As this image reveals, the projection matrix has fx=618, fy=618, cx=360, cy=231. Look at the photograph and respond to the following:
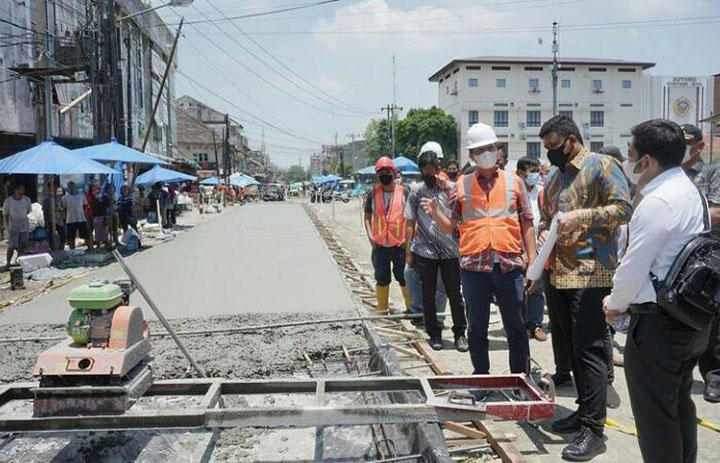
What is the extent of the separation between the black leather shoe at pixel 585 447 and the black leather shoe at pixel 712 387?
51.5 inches

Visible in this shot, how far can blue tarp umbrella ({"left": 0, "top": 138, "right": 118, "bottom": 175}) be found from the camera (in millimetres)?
12719

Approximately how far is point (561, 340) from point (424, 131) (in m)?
68.6

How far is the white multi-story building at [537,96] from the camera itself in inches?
2970

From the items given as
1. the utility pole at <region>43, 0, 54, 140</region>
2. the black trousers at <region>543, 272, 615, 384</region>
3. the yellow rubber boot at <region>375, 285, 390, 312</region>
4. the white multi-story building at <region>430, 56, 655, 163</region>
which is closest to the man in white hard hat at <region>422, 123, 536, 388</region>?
the black trousers at <region>543, 272, 615, 384</region>

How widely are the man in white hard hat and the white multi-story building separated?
69326 millimetres

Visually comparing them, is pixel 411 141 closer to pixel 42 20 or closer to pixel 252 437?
pixel 42 20

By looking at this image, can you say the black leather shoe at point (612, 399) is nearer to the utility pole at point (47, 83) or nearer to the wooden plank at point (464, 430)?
the wooden plank at point (464, 430)

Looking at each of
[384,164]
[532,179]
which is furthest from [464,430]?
[532,179]

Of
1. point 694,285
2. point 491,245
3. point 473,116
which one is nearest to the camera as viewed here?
point 694,285

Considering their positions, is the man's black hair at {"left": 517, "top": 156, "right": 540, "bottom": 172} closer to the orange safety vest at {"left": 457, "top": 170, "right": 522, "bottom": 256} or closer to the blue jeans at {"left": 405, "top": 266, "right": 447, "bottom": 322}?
the blue jeans at {"left": 405, "top": 266, "right": 447, "bottom": 322}

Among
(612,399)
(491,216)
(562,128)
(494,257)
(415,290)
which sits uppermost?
(562,128)

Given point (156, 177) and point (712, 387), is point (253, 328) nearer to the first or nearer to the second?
point (712, 387)

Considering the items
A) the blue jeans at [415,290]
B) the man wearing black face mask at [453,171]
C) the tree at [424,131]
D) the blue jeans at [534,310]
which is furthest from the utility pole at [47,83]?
the tree at [424,131]

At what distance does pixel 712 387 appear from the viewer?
458 centimetres
